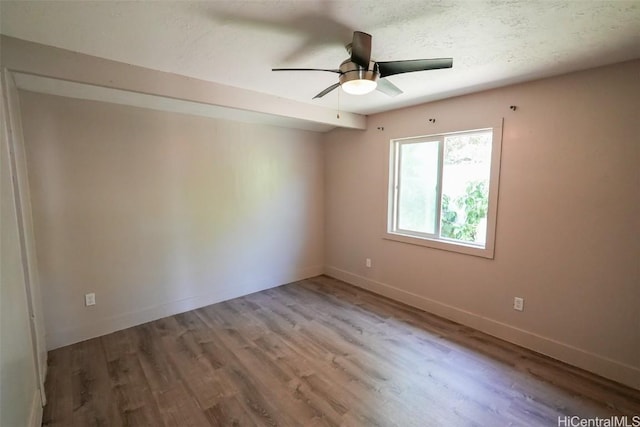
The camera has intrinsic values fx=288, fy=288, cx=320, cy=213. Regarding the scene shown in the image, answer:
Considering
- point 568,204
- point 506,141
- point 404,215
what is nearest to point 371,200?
point 404,215

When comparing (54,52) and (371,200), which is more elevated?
(54,52)

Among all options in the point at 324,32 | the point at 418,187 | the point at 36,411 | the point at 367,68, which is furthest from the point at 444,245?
Answer: the point at 36,411

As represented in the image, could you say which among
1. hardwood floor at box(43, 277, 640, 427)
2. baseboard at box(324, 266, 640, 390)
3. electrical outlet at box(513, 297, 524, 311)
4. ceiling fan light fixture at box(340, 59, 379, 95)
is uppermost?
ceiling fan light fixture at box(340, 59, 379, 95)

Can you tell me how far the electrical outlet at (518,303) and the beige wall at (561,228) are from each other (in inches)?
1.5

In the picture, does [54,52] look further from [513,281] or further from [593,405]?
[593,405]

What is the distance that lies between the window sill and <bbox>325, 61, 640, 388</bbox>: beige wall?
0.24 feet

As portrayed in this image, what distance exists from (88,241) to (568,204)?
4323mm

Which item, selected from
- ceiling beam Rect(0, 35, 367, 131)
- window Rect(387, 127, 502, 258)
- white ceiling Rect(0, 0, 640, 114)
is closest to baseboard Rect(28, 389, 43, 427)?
ceiling beam Rect(0, 35, 367, 131)

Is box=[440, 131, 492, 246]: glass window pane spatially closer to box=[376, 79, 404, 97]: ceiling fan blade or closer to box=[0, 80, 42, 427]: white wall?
box=[376, 79, 404, 97]: ceiling fan blade

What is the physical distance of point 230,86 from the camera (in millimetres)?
2631

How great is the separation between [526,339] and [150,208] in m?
3.95

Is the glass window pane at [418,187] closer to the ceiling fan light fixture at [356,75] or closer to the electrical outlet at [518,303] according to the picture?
the electrical outlet at [518,303]

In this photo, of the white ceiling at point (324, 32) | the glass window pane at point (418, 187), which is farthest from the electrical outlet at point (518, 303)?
the white ceiling at point (324, 32)

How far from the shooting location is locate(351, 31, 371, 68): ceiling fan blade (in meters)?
1.55
